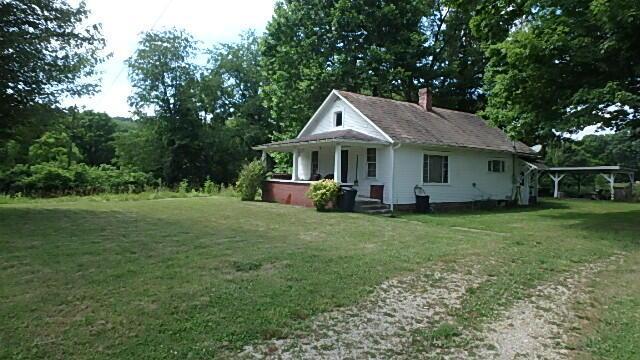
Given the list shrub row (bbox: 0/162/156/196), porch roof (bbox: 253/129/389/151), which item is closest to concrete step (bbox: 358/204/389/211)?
porch roof (bbox: 253/129/389/151)

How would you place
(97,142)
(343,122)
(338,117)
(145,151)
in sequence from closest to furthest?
(343,122) < (338,117) < (145,151) < (97,142)

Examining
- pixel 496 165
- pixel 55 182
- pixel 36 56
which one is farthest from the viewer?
pixel 55 182

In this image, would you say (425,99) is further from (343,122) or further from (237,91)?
(237,91)

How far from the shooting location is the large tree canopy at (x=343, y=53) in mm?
28141

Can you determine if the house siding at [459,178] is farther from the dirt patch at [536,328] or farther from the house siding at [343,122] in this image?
the dirt patch at [536,328]

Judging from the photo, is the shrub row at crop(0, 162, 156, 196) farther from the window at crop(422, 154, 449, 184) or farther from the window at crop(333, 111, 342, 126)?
the window at crop(422, 154, 449, 184)

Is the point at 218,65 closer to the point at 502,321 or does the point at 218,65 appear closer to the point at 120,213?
the point at 120,213

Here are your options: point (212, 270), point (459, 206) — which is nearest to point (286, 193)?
point (459, 206)

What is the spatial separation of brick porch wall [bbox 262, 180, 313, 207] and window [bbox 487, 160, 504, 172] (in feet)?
31.3

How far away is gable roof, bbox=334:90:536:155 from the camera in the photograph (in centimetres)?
1844

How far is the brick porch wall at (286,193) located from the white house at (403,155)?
40mm

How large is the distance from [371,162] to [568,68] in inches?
305

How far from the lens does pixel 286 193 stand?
19203 mm

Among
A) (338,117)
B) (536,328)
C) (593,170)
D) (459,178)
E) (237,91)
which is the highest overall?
(237,91)
